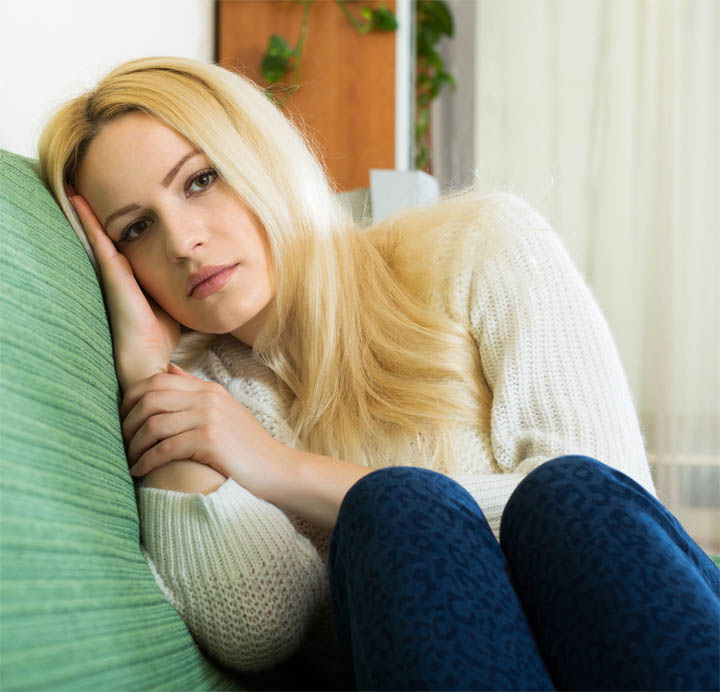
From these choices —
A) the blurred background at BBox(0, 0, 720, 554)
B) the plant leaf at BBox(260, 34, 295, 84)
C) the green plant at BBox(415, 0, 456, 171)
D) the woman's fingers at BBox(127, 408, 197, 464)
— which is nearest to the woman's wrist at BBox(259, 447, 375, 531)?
the woman's fingers at BBox(127, 408, 197, 464)

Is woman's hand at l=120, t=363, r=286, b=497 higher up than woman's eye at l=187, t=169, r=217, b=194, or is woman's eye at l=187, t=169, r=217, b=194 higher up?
woman's eye at l=187, t=169, r=217, b=194

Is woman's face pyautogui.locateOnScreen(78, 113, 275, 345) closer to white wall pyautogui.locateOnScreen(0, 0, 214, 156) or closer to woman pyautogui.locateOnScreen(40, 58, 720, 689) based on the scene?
woman pyautogui.locateOnScreen(40, 58, 720, 689)

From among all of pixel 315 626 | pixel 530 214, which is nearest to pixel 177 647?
pixel 315 626

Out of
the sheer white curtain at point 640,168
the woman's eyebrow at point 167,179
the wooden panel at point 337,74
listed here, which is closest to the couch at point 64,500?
the woman's eyebrow at point 167,179

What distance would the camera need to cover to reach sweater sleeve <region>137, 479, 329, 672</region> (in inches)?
31.7

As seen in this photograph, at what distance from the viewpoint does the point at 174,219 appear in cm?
101

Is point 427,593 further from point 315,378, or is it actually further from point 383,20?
point 383,20

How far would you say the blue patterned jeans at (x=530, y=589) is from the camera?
0.51 m

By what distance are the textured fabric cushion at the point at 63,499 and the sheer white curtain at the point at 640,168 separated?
2.28 metres

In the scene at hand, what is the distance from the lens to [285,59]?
2416 millimetres

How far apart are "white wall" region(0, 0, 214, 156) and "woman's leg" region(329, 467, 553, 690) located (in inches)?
31.1

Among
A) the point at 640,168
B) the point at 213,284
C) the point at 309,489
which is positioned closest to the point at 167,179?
the point at 213,284

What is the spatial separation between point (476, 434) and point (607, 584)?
49 centimetres

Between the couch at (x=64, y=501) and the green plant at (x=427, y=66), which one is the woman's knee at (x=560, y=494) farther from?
the green plant at (x=427, y=66)
